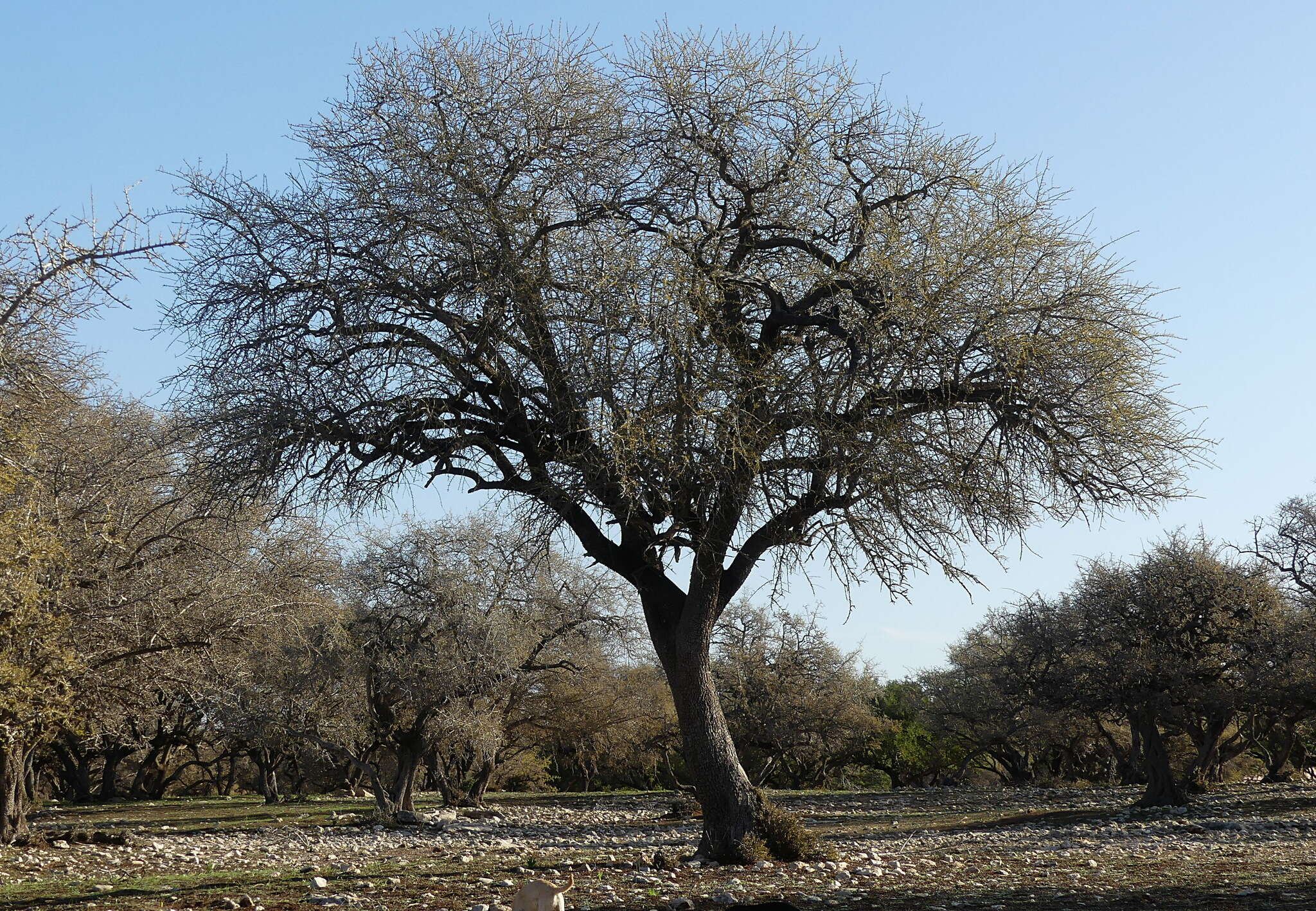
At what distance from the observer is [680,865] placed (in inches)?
498

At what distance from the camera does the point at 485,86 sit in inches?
504

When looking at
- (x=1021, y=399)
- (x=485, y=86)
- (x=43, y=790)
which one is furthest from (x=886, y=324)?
(x=43, y=790)

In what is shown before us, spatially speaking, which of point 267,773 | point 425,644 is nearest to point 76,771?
point 267,773

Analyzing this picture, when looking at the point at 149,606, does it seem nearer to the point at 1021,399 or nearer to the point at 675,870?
the point at 675,870

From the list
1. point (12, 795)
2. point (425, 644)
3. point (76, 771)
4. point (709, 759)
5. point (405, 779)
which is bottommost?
point (76, 771)

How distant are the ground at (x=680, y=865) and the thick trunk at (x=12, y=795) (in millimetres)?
718

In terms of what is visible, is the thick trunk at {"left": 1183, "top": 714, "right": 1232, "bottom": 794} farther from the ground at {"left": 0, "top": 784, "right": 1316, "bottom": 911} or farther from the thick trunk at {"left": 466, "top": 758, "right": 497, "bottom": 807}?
the thick trunk at {"left": 466, "top": 758, "right": 497, "bottom": 807}

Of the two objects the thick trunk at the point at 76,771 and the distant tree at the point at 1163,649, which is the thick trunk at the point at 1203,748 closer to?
the distant tree at the point at 1163,649

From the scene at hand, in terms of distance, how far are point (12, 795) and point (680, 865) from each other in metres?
13.1

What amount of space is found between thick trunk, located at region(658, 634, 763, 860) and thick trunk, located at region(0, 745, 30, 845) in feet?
39.6

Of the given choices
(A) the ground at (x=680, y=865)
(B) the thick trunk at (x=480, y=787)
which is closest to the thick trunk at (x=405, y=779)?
(A) the ground at (x=680, y=865)

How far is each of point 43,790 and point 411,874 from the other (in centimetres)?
3970

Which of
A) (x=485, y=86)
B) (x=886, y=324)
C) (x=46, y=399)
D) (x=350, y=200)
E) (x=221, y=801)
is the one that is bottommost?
(x=221, y=801)

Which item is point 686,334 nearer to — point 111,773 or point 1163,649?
point 1163,649
